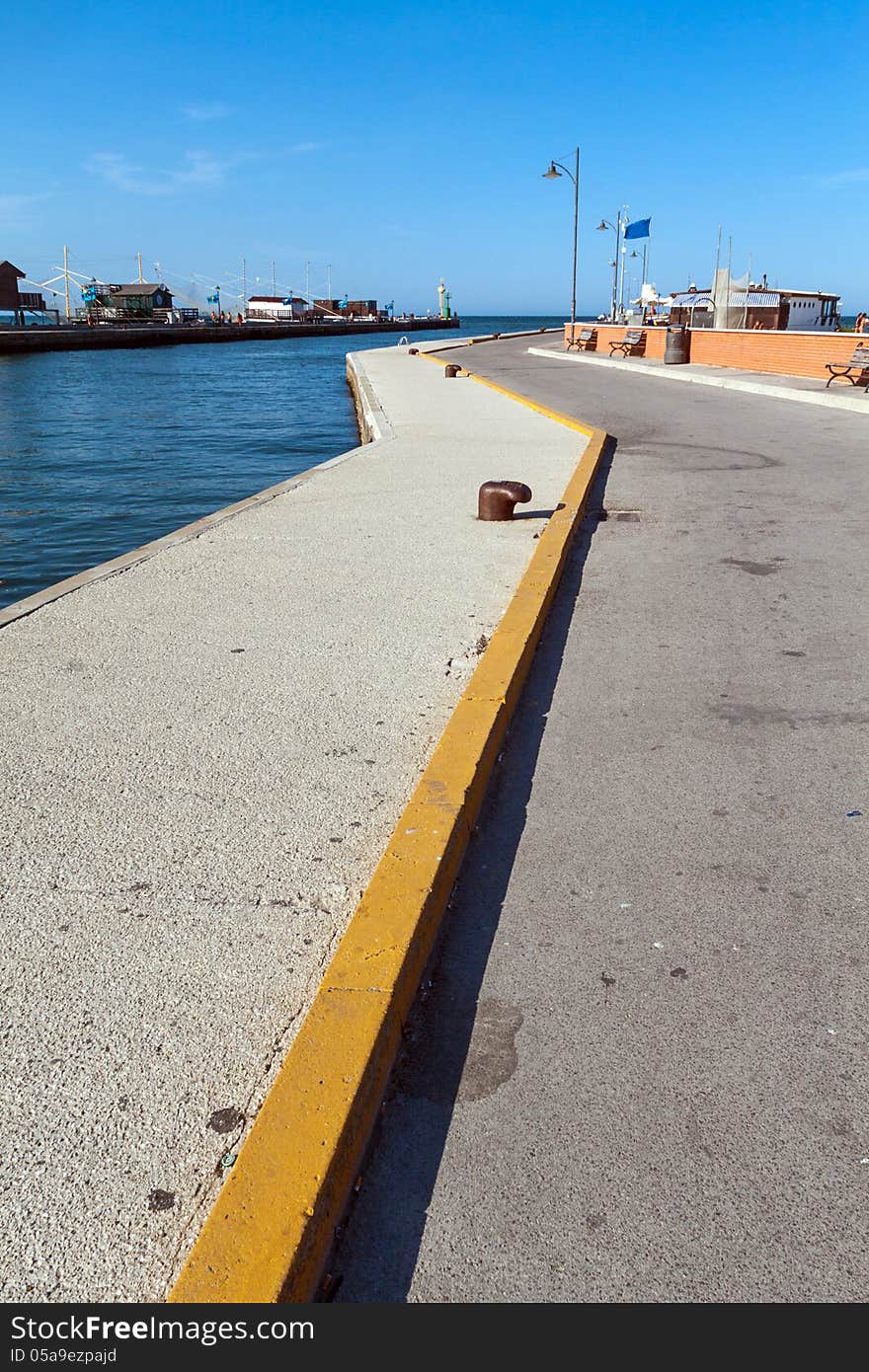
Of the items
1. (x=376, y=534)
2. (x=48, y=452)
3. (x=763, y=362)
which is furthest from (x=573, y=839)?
(x=763, y=362)

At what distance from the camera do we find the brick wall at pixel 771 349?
2114cm

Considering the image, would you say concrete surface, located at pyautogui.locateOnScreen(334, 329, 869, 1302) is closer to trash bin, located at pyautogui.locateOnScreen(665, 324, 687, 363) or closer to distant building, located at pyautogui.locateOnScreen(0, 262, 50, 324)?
trash bin, located at pyautogui.locateOnScreen(665, 324, 687, 363)

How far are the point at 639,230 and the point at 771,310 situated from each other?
31.9 feet

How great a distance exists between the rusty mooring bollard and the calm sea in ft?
17.1

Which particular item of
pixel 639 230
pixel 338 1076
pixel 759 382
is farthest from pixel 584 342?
pixel 338 1076

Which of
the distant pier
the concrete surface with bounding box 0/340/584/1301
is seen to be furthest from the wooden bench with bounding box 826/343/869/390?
the distant pier

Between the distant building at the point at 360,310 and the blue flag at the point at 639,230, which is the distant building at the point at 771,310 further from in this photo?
the distant building at the point at 360,310

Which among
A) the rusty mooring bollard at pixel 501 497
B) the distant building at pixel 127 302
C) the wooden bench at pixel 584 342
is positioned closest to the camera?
the rusty mooring bollard at pixel 501 497

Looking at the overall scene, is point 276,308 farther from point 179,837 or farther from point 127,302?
point 179,837

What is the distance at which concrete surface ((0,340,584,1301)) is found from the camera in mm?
2035

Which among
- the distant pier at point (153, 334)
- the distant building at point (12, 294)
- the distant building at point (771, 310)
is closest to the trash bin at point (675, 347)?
the distant building at point (771, 310)

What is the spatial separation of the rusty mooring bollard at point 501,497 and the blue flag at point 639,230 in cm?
3859

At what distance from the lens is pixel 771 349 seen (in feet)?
77.9

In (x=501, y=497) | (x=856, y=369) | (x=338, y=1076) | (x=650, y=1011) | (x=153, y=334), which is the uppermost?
(x=153, y=334)
